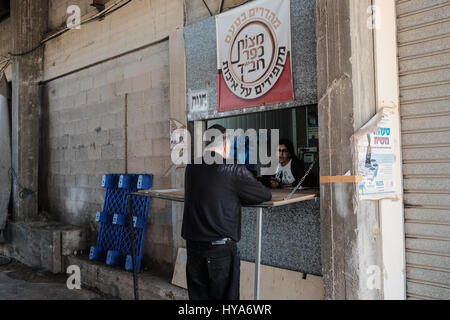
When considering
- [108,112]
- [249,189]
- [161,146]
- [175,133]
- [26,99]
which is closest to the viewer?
[249,189]

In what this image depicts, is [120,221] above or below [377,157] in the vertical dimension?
below

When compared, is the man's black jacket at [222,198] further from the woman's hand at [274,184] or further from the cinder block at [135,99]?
the cinder block at [135,99]

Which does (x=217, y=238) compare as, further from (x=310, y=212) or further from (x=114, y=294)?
(x=114, y=294)

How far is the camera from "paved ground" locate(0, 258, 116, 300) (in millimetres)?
5766

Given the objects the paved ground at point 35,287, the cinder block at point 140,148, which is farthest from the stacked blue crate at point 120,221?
the paved ground at point 35,287

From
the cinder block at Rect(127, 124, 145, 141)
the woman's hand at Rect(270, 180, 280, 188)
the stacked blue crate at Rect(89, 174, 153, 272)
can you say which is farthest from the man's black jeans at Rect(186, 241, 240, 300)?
the cinder block at Rect(127, 124, 145, 141)

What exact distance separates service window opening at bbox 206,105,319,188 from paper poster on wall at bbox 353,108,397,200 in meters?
2.56

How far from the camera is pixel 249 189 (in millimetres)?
3162

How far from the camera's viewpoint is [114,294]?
224 inches

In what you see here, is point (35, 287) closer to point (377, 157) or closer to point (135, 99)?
point (135, 99)

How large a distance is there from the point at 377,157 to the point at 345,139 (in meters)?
0.35

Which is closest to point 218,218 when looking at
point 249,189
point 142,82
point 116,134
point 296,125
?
point 249,189

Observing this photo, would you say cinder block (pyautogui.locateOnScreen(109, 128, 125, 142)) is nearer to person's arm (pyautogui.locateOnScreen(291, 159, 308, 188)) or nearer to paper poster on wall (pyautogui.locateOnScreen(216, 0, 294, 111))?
paper poster on wall (pyautogui.locateOnScreen(216, 0, 294, 111))

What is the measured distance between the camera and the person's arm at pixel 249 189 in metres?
3.14
